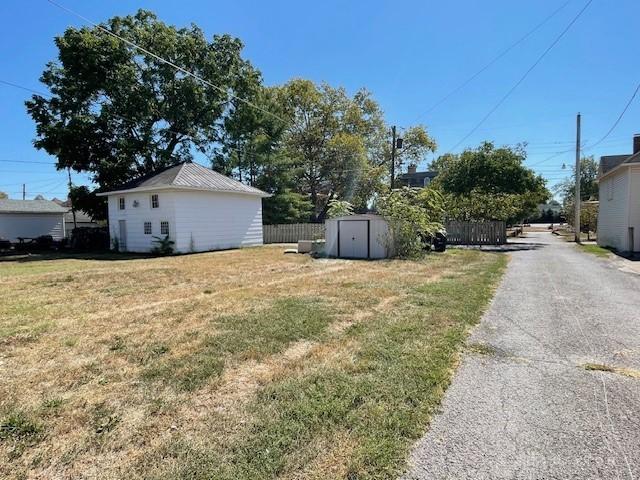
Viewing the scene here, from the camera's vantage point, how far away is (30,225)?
30.6 m

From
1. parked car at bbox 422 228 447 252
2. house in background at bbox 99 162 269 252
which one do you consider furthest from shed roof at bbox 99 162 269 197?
parked car at bbox 422 228 447 252

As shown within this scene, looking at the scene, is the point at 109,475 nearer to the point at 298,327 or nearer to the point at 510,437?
the point at 510,437

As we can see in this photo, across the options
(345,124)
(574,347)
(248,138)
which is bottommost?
(574,347)

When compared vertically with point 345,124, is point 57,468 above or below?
below

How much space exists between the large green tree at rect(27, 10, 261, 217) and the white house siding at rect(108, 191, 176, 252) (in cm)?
375

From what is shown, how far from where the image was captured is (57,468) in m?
2.34

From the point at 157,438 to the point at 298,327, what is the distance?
8.94ft

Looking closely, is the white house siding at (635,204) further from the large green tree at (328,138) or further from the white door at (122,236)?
the white door at (122,236)

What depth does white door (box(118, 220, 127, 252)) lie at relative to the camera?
20244 mm

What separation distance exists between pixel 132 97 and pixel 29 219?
16.1 meters

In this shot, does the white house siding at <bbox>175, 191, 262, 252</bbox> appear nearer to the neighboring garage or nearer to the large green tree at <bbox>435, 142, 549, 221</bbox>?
the large green tree at <bbox>435, 142, 549, 221</bbox>

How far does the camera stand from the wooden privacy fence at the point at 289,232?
83.8ft

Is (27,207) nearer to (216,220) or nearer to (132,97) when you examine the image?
(132,97)

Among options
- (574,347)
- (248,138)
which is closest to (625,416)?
(574,347)
